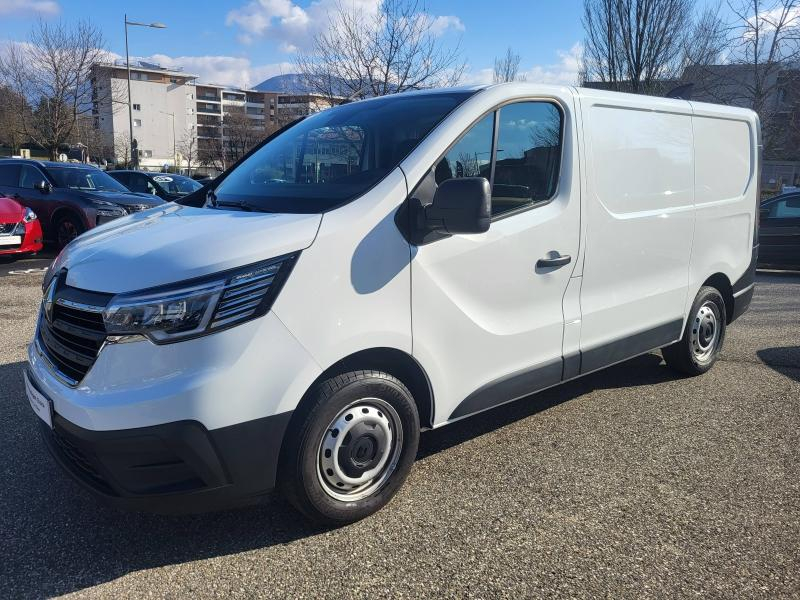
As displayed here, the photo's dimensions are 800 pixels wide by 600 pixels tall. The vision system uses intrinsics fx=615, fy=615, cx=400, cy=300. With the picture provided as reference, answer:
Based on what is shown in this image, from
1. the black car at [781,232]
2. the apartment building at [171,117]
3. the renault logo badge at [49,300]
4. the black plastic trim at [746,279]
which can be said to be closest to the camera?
the renault logo badge at [49,300]

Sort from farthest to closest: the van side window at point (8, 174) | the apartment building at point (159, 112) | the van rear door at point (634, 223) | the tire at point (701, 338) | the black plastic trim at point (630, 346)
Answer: the apartment building at point (159, 112)
the van side window at point (8, 174)
the tire at point (701, 338)
the black plastic trim at point (630, 346)
the van rear door at point (634, 223)

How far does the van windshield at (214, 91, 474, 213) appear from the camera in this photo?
288 cm

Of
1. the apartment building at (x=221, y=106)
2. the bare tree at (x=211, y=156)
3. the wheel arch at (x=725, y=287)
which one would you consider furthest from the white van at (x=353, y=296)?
the apartment building at (x=221, y=106)

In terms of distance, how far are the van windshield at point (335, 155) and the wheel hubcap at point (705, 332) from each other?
286 cm

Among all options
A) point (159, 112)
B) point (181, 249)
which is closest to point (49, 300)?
point (181, 249)

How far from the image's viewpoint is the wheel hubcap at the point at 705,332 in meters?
4.82

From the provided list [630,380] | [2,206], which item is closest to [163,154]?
[2,206]

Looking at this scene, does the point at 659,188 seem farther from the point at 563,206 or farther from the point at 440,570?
the point at 440,570

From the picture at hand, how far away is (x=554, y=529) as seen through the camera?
2.79 meters

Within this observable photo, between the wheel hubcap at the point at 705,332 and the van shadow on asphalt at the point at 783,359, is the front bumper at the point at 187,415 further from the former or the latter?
the van shadow on asphalt at the point at 783,359

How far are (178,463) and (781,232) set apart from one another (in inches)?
468

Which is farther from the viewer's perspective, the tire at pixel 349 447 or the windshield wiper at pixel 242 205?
the windshield wiper at pixel 242 205

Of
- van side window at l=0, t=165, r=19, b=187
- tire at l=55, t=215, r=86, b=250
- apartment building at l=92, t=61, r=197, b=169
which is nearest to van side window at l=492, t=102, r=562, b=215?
tire at l=55, t=215, r=86, b=250

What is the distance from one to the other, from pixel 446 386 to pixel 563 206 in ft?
4.08
